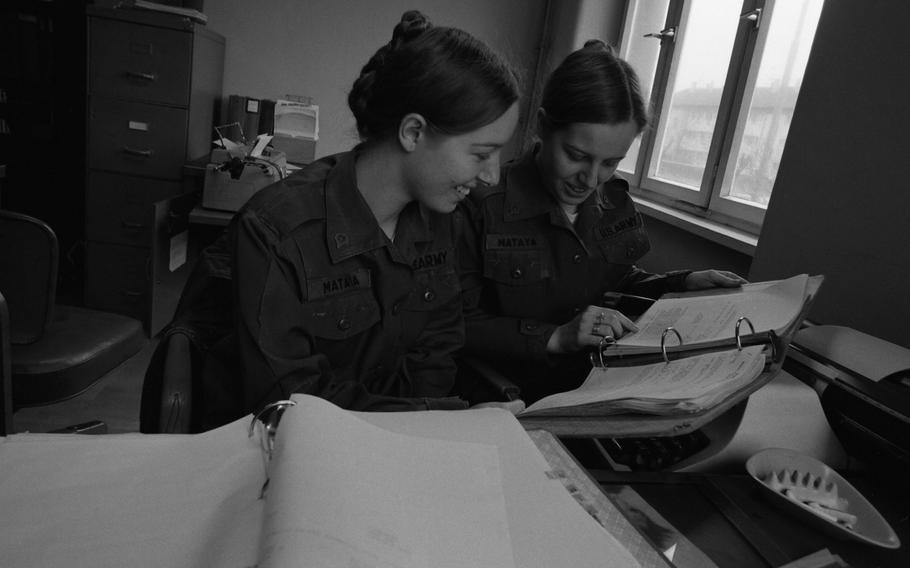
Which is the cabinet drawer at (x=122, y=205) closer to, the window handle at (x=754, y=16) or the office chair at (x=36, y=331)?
the office chair at (x=36, y=331)

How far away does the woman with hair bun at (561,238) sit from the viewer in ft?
4.01

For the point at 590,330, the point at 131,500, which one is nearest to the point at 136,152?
the point at 590,330

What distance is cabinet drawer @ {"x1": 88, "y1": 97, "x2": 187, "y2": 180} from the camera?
9.25 ft

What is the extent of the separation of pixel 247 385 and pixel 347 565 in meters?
0.62

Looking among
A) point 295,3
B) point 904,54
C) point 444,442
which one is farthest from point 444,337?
point 295,3

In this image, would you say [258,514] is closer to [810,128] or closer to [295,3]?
[810,128]

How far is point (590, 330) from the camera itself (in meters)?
1.05

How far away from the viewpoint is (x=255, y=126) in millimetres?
3199

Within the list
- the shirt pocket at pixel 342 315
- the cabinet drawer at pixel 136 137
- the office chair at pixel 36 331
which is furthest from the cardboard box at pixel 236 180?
the shirt pocket at pixel 342 315

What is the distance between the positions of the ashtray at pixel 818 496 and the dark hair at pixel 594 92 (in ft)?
2.44

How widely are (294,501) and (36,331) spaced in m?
1.37

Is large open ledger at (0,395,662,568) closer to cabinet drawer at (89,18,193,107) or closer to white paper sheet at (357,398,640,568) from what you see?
white paper sheet at (357,398,640,568)

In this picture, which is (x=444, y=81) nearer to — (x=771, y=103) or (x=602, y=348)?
(x=602, y=348)

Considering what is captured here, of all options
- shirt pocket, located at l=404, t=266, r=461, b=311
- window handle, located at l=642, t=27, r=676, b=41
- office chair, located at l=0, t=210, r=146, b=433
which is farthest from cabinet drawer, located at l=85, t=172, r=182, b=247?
window handle, located at l=642, t=27, r=676, b=41
